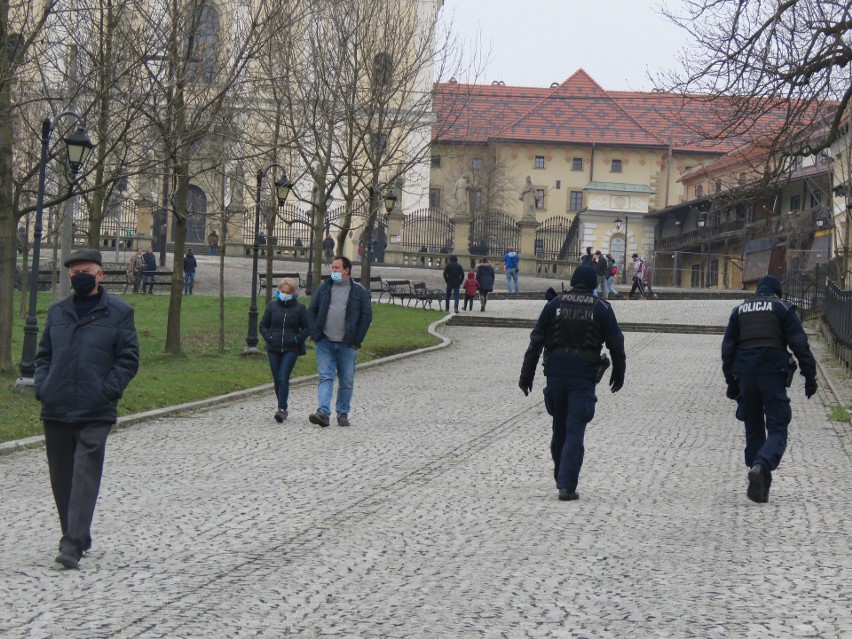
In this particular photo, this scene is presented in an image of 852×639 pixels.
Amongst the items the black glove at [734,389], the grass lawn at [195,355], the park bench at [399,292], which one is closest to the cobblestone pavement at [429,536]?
the black glove at [734,389]

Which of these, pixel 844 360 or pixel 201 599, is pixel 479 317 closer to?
pixel 844 360

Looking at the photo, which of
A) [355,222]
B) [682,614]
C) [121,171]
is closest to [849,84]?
[121,171]

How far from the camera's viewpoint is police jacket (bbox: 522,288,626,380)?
33.8ft

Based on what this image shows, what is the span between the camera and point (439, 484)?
1117 cm

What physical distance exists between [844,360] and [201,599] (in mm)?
20426

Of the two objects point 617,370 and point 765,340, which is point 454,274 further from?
point 617,370

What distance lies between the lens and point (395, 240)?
59031mm

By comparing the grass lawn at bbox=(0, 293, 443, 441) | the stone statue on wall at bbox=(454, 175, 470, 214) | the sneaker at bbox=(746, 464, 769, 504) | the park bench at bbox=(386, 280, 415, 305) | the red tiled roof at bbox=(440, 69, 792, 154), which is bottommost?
the grass lawn at bbox=(0, 293, 443, 441)

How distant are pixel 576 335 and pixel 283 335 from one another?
642cm

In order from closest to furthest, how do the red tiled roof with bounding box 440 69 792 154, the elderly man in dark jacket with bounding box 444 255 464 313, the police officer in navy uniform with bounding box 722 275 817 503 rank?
the police officer in navy uniform with bounding box 722 275 817 503 < the elderly man in dark jacket with bounding box 444 255 464 313 < the red tiled roof with bounding box 440 69 792 154

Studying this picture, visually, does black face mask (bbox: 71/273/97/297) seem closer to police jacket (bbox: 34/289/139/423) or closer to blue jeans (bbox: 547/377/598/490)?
police jacket (bbox: 34/289/139/423)

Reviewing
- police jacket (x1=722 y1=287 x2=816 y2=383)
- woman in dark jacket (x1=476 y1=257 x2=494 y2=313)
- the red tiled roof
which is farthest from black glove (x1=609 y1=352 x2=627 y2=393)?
the red tiled roof

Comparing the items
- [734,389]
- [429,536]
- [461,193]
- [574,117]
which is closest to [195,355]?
[734,389]

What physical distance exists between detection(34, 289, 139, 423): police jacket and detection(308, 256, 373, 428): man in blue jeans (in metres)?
7.51
